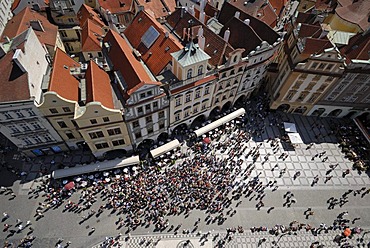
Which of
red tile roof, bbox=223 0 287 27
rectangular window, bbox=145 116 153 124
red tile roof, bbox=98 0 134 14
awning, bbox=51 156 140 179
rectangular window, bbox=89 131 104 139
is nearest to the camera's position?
rectangular window, bbox=89 131 104 139

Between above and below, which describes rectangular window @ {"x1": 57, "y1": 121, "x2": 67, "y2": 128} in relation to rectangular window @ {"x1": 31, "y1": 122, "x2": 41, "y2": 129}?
below

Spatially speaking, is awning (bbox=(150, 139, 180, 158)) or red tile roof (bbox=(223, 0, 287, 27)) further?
red tile roof (bbox=(223, 0, 287, 27))

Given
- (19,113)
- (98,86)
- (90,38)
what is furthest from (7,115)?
(90,38)

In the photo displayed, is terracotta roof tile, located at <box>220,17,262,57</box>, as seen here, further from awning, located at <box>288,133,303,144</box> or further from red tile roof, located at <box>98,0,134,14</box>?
red tile roof, located at <box>98,0,134,14</box>

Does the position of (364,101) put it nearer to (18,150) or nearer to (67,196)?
(67,196)

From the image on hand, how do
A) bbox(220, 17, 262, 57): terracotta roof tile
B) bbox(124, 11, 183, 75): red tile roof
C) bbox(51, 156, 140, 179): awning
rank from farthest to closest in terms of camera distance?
1. bbox(220, 17, 262, 57): terracotta roof tile
2. bbox(51, 156, 140, 179): awning
3. bbox(124, 11, 183, 75): red tile roof

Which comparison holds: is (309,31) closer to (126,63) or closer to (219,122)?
(219,122)

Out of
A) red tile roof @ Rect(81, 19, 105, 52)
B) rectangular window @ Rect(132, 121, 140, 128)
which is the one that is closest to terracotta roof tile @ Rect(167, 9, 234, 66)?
red tile roof @ Rect(81, 19, 105, 52)

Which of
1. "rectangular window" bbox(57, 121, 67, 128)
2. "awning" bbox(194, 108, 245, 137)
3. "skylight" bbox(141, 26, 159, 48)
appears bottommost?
"awning" bbox(194, 108, 245, 137)
